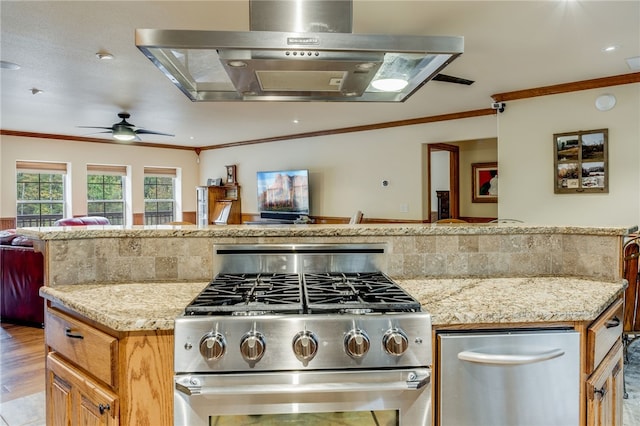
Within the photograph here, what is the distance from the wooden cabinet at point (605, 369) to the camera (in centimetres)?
129

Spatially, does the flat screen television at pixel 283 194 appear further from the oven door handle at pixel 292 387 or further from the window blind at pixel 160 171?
the oven door handle at pixel 292 387

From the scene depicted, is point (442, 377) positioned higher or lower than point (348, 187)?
lower

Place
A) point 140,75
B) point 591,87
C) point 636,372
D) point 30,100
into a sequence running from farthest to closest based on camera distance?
point 30,100 < point 591,87 < point 140,75 < point 636,372

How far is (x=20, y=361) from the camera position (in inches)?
122

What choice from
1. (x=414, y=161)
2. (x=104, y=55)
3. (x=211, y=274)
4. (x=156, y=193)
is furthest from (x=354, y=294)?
(x=156, y=193)

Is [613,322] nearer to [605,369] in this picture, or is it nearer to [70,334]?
[605,369]

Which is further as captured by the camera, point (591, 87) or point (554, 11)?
point (591, 87)

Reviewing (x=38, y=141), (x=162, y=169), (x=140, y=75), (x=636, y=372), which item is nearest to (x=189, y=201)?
(x=162, y=169)

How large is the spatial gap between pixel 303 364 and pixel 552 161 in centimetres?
403

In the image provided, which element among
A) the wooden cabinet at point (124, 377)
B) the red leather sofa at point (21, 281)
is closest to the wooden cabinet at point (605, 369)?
the wooden cabinet at point (124, 377)

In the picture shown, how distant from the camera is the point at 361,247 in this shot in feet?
5.81

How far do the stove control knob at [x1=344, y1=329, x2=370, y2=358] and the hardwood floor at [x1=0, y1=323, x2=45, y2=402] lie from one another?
261 cm

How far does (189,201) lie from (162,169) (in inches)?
36.2

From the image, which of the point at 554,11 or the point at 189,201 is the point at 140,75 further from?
the point at 189,201
